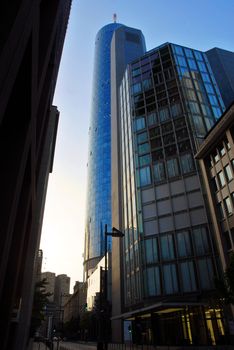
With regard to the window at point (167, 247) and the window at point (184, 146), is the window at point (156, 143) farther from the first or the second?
the window at point (167, 247)

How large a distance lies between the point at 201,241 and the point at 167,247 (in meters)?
4.71

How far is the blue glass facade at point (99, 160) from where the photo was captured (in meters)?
132

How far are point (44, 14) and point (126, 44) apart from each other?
87530 mm

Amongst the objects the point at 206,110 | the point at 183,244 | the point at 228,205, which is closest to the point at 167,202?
the point at 183,244

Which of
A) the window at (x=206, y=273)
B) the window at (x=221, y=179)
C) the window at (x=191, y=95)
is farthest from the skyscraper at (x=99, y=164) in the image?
the window at (x=221, y=179)

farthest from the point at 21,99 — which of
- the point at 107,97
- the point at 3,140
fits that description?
the point at 107,97

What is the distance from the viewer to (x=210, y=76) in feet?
186

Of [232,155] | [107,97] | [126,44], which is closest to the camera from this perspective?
[232,155]

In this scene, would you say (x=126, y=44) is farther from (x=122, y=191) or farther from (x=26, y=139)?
(x=26, y=139)

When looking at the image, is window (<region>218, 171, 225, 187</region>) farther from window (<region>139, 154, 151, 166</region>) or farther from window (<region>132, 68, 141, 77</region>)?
window (<region>132, 68, 141, 77</region>)

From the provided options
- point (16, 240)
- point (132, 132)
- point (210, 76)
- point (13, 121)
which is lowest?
point (16, 240)

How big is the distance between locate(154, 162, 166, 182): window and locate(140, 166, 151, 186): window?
1225 mm

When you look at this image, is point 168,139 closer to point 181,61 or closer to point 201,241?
point 181,61

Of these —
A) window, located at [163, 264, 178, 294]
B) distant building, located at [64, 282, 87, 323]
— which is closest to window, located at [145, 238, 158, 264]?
window, located at [163, 264, 178, 294]
